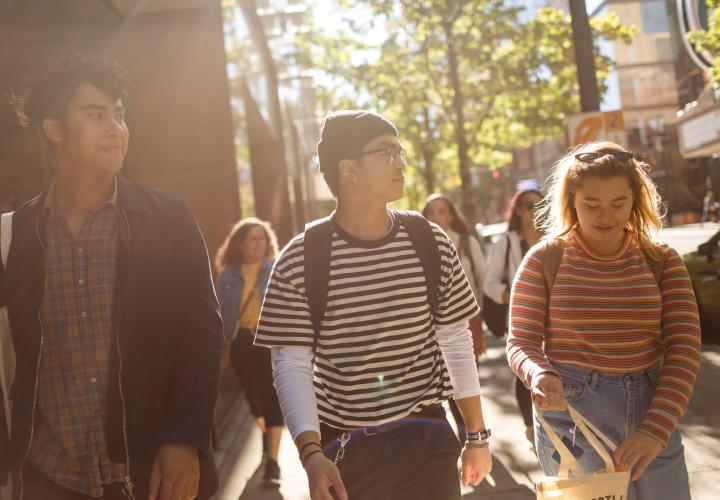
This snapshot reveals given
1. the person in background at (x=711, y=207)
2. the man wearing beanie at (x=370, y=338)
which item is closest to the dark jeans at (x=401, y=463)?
the man wearing beanie at (x=370, y=338)

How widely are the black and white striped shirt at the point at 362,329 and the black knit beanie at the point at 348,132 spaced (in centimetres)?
26

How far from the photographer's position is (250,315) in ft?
24.7

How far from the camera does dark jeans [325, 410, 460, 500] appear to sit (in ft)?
9.44

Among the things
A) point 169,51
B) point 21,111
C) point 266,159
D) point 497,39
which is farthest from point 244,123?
point 497,39

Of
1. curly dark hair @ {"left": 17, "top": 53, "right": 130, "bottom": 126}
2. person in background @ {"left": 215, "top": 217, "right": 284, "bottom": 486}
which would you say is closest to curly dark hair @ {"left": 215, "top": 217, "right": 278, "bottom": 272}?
person in background @ {"left": 215, "top": 217, "right": 284, "bottom": 486}

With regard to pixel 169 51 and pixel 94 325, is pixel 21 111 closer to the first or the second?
pixel 94 325

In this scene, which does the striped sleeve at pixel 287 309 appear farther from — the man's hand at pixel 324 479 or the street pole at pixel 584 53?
the street pole at pixel 584 53

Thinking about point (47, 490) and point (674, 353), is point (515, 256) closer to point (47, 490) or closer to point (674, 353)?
point (674, 353)

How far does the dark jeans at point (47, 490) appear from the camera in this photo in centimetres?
258

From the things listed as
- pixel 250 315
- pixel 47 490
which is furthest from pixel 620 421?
pixel 250 315

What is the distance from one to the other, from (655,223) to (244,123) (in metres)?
10.8

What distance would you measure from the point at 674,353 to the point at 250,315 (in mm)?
5006

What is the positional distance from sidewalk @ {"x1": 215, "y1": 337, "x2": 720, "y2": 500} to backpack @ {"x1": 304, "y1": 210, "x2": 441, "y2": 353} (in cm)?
300

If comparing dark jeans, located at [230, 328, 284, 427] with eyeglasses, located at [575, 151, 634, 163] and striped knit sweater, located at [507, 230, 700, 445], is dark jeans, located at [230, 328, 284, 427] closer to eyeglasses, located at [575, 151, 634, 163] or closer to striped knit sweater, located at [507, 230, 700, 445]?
striped knit sweater, located at [507, 230, 700, 445]
